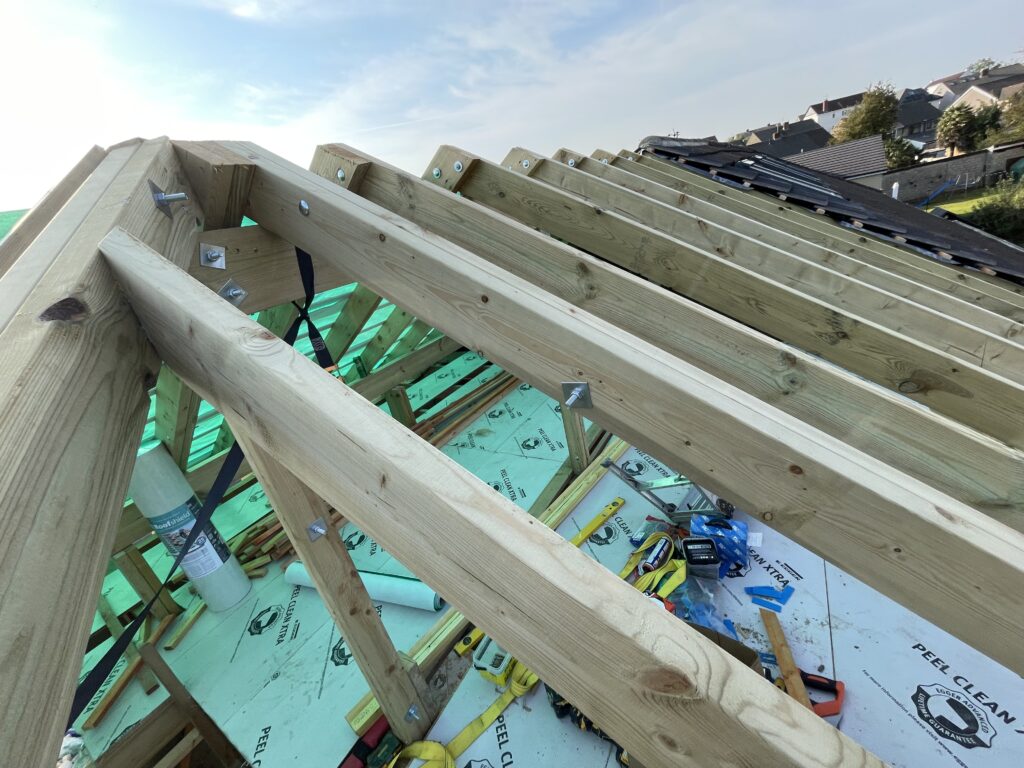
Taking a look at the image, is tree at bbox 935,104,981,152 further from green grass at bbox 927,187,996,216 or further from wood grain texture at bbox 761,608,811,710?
wood grain texture at bbox 761,608,811,710

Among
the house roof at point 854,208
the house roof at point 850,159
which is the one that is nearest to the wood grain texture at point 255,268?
the house roof at point 854,208

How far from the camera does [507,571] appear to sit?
64cm

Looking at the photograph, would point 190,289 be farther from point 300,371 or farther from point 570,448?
point 570,448

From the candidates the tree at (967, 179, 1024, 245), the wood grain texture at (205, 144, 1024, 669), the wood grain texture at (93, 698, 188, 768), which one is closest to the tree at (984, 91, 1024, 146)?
the tree at (967, 179, 1024, 245)

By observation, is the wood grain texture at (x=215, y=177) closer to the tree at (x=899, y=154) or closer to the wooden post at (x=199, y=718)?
the wooden post at (x=199, y=718)

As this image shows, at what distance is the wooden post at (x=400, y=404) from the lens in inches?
210

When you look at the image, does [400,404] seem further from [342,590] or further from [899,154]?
[899,154]

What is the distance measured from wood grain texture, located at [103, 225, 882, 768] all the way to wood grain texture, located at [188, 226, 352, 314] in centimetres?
64

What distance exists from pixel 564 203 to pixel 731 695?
1.92 meters

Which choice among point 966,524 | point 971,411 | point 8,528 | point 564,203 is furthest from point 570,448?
point 8,528

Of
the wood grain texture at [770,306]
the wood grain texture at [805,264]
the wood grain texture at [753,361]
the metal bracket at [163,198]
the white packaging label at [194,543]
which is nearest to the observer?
the wood grain texture at [753,361]

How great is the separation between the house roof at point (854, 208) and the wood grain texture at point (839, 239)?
0.77 ft

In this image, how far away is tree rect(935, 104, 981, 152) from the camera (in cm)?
2767

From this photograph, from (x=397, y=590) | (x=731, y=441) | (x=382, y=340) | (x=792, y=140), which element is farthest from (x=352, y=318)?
(x=792, y=140)
